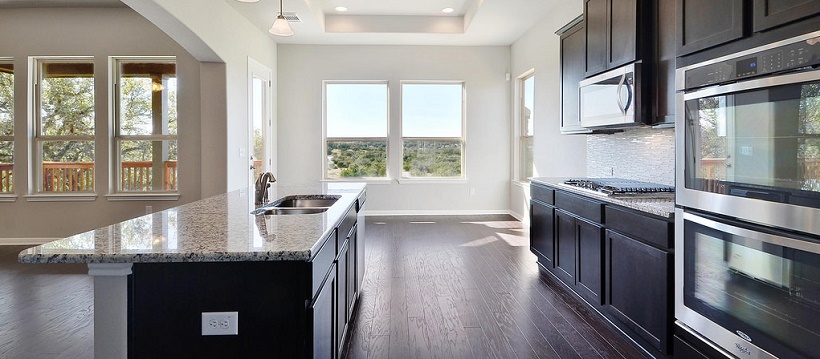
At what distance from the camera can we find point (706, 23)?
1882 mm

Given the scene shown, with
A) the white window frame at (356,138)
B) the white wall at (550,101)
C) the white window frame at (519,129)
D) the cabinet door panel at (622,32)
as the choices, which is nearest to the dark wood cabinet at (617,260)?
the cabinet door panel at (622,32)

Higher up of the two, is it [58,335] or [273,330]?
[273,330]

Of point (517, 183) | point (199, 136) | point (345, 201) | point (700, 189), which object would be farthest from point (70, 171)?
point (700, 189)

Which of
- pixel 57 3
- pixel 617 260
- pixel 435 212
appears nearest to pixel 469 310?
pixel 617 260

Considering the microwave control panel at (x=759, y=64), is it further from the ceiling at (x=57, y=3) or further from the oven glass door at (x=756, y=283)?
the ceiling at (x=57, y=3)

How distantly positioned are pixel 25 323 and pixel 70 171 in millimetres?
3194

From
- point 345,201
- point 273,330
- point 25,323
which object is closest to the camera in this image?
point 273,330

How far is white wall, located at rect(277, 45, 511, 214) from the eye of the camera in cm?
734

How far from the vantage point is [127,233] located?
1.65 meters

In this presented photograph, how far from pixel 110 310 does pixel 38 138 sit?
538 cm

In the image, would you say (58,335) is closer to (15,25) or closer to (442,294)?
(442,294)

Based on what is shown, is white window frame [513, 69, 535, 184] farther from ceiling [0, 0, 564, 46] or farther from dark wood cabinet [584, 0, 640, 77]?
dark wood cabinet [584, 0, 640, 77]

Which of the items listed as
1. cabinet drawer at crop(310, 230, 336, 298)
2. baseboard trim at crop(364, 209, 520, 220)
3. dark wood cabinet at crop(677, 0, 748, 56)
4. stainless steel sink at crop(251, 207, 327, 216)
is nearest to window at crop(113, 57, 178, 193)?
baseboard trim at crop(364, 209, 520, 220)

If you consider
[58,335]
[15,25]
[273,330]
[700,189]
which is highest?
[15,25]
